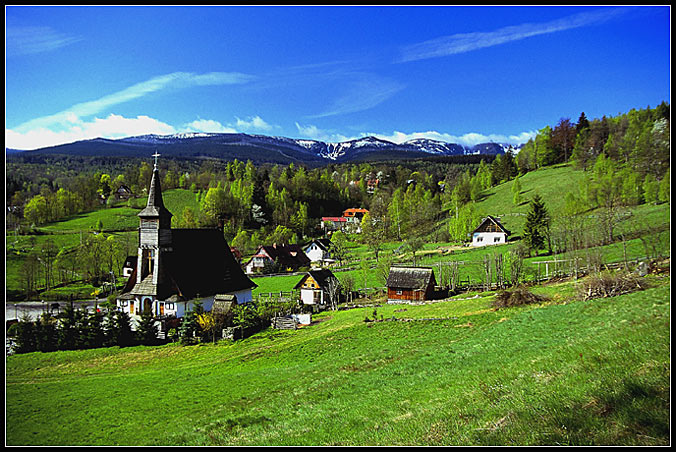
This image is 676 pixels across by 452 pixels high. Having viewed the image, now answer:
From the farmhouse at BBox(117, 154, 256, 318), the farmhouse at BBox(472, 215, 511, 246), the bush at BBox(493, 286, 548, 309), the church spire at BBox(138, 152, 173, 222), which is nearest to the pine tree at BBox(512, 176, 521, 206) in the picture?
the farmhouse at BBox(472, 215, 511, 246)

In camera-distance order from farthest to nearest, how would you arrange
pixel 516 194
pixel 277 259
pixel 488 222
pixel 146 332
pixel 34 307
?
pixel 516 194, pixel 277 259, pixel 488 222, pixel 34 307, pixel 146 332

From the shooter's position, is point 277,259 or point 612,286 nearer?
point 612,286

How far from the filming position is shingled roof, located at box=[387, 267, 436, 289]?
1398 inches

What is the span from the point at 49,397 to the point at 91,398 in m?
1.93

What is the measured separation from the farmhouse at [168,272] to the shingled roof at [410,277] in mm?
13896

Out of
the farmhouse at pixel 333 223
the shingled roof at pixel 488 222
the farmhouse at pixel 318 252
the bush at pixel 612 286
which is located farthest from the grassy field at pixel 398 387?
Result: the farmhouse at pixel 333 223

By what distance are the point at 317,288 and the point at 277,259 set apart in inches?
1069

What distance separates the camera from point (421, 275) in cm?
3581

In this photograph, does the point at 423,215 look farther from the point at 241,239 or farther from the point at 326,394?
the point at 326,394

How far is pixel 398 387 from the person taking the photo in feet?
37.8

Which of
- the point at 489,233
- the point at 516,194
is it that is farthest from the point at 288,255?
the point at 516,194

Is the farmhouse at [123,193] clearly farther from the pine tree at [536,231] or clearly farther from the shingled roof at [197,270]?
the pine tree at [536,231]

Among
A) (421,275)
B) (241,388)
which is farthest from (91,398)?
(421,275)

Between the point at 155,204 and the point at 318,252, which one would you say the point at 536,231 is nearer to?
A: the point at 155,204
